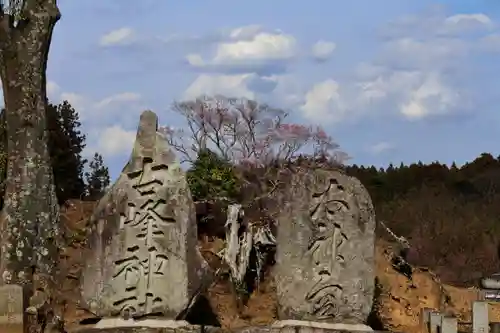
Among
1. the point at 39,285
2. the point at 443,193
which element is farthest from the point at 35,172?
the point at 443,193

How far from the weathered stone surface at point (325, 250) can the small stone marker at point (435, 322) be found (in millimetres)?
3669

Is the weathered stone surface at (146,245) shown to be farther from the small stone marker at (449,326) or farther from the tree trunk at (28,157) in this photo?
the small stone marker at (449,326)

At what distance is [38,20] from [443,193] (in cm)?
3350

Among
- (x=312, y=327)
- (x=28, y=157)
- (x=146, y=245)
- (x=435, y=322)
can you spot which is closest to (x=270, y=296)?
(x=435, y=322)

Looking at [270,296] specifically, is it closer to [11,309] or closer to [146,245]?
[146,245]

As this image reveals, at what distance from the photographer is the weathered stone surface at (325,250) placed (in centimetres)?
1191

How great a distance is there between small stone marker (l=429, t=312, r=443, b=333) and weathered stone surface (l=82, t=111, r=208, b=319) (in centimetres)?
473

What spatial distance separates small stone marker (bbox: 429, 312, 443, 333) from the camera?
15.3 meters

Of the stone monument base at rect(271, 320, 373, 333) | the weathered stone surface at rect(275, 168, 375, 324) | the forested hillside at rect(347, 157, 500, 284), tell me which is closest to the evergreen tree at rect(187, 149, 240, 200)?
the weathered stone surface at rect(275, 168, 375, 324)

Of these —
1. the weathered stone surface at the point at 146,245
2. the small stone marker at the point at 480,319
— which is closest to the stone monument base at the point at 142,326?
the weathered stone surface at the point at 146,245

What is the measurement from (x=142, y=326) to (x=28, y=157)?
207 inches

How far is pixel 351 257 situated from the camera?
12.0 meters

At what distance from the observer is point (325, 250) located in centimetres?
1204

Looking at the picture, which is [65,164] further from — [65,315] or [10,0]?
[65,315]
